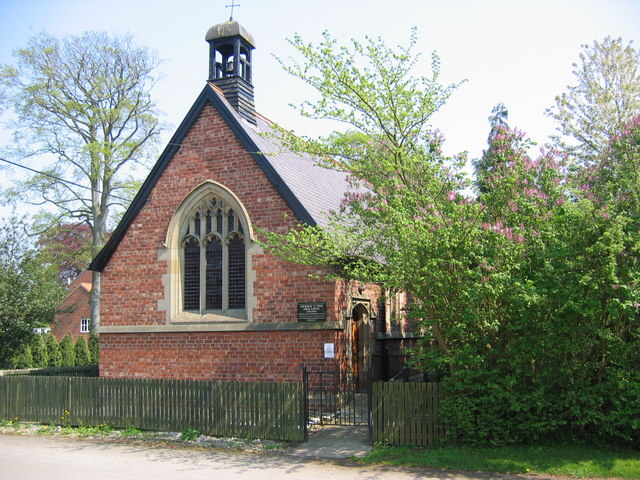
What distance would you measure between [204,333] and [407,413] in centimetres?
635

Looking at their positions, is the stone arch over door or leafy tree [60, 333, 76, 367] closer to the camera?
the stone arch over door

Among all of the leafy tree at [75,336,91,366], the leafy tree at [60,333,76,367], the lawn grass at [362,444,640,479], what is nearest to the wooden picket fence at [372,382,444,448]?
the lawn grass at [362,444,640,479]

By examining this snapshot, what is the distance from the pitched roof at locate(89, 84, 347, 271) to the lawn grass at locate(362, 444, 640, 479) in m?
6.06

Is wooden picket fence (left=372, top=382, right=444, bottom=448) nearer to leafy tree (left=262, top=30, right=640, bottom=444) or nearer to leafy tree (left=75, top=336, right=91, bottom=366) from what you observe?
leafy tree (left=262, top=30, right=640, bottom=444)

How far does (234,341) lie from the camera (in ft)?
49.4

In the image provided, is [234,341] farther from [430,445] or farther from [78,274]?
[78,274]

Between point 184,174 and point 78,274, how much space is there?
139 ft

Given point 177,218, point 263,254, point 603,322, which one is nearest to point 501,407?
point 603,322

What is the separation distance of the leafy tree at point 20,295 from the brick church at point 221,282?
6083 mm

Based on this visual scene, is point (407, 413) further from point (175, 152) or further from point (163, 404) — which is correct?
point (175, 152)

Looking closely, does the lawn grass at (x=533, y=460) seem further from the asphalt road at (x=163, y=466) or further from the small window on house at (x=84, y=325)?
the small window on house at (x=84, y=325)

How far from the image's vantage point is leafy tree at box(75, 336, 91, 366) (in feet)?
89.6

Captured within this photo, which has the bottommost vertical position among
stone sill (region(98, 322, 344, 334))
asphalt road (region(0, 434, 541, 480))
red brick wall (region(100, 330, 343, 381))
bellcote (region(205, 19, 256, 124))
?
asphalt road (region(0, 434, 541, 480))

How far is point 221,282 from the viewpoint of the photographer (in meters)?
15.8
